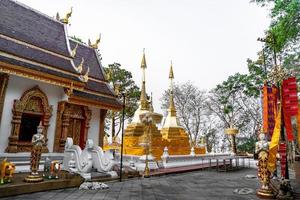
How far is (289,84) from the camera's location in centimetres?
828

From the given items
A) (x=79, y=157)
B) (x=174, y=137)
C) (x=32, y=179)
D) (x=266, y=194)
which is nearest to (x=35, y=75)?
(x=79, y=157)

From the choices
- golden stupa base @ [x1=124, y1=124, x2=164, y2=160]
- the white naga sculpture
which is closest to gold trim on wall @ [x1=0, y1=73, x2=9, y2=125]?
the white naga sculpture

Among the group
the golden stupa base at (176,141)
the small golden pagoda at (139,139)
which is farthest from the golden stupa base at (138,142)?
the golden stupa base at (176,141)

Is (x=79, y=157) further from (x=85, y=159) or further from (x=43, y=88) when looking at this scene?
(x=43, y=88)

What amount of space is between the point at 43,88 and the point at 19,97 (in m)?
1.29

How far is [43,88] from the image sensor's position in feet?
38.3

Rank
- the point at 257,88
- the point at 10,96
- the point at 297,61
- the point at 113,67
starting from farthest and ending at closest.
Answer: the point at 113,67
the point at 257,88
the point at 297,61
the point at 10,96

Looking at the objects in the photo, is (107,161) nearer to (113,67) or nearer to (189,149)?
(189,149)

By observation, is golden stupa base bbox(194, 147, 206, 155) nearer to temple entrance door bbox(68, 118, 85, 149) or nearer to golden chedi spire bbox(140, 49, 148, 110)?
golden chedi spire bbox(140, 49, 148, 110)

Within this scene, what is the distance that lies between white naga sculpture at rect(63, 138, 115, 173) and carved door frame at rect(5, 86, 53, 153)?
1.19m

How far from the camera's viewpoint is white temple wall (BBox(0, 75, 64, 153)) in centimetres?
1001

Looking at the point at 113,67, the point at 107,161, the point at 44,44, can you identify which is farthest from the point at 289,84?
the point at 113,67

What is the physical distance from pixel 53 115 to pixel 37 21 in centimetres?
554

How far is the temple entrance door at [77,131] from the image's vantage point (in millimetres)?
12995
